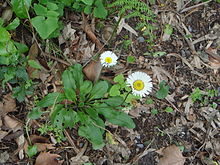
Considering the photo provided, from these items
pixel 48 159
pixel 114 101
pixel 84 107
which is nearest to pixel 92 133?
pixel 84 107

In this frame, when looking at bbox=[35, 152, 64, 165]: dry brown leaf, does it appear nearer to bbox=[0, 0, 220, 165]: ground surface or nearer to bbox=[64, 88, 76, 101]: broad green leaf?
bbox=[0, 0, 220, 165]: ground surface

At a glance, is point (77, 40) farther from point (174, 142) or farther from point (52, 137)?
point (174, 142)

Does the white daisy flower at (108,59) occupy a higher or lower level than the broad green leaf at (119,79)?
higher

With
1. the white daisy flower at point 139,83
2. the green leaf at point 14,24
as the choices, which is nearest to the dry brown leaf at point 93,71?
the white daisy flower at point 139,83

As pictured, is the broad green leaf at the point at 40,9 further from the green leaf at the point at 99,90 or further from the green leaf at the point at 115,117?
the green leaf at the point at 115,117

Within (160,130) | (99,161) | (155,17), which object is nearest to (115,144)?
(99,161)
